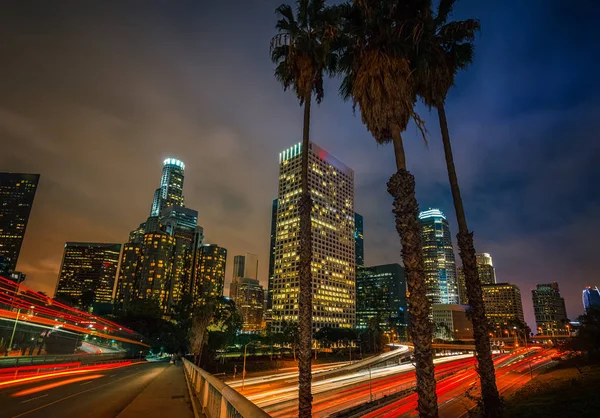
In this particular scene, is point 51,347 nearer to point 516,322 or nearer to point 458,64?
point 458,64

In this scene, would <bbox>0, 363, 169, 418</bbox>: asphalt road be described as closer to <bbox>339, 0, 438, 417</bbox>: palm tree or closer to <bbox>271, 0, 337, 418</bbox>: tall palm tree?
<bbox>271, 0, 337, 418</bbox>: tall palm tree

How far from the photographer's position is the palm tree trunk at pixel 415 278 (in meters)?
8.51

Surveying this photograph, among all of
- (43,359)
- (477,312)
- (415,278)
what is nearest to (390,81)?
(415,278)

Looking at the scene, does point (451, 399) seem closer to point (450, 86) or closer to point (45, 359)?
point (450, 86)

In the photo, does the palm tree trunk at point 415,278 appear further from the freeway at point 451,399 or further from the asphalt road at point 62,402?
the asphalt road at point 62,402

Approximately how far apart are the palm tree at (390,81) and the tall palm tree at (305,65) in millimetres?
3217

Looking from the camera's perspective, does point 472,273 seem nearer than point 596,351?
Yes

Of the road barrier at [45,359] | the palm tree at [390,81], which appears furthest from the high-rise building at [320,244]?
the palm tree at [390,81]

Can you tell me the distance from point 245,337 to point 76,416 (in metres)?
65.5

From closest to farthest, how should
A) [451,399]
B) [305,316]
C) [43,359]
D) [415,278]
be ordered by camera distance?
[415,278] → [305,316] → [451,399] → [43,359]

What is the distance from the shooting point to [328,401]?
30.4 metres

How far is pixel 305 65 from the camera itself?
17.1 meters

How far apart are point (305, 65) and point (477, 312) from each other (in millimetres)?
14317

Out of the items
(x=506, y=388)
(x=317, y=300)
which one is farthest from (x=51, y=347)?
(x=317, y=300)
